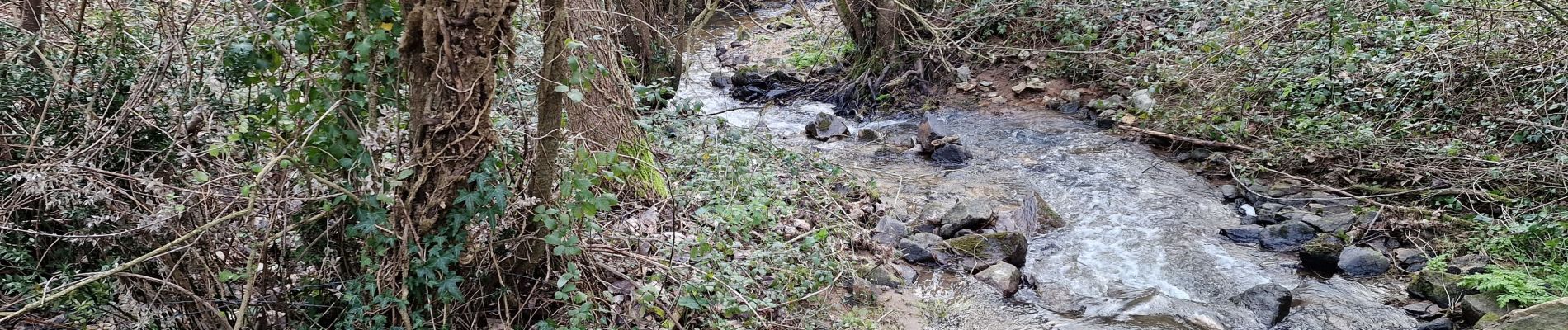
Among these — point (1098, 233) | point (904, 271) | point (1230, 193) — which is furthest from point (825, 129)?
point (904, 271)

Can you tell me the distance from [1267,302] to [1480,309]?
2.86ft

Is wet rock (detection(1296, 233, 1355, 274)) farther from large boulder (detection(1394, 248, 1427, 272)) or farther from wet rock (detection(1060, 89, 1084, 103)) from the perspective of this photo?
wet rock (detection(1060, 89, 1084, 103))

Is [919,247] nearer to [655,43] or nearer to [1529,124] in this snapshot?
[655,43]

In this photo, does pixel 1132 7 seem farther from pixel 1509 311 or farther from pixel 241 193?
pixel 241 193

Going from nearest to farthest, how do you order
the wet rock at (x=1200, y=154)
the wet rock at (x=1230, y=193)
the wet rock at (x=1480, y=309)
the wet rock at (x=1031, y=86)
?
the wet rock at (x=1480, y=309) → the wet rock at (x=1230, y=193) → the wet rock at (x=1200, y=154) → the wet rock at (x=1031, y=86)

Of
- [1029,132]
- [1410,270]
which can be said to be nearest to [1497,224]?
[1410,270]

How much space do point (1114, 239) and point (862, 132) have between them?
331 cm

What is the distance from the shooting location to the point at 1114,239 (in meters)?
5.64

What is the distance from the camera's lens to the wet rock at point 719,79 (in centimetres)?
1116

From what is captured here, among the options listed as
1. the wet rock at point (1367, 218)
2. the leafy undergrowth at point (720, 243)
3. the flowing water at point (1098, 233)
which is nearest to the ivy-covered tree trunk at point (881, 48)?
the flowing water at point (1098, 233)

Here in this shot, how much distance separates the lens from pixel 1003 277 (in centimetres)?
484

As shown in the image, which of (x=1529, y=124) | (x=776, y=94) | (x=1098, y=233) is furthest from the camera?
(x=776, y=94)

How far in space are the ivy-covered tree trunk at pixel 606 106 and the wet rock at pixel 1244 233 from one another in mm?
3602

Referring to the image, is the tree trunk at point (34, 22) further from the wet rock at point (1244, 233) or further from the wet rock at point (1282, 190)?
the wet rock at point (1282, 190)
